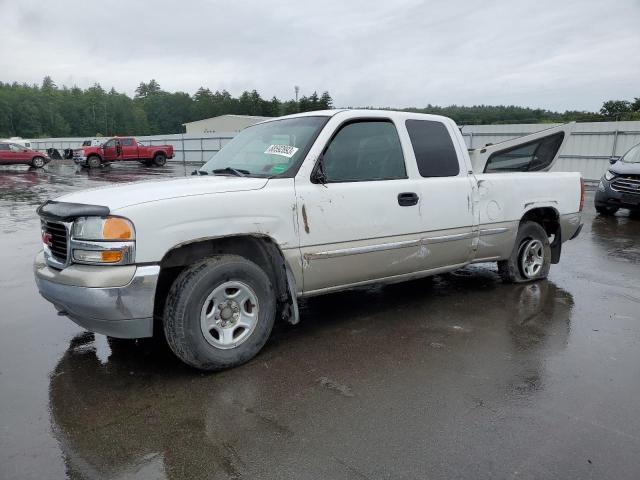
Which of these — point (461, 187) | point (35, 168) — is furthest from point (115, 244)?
point (35, 168)

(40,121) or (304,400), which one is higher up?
(40,121)

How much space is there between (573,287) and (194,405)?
4.60 meters

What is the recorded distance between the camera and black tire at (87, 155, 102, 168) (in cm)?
3018

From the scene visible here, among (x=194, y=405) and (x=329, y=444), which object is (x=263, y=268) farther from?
(x=329, y=444)

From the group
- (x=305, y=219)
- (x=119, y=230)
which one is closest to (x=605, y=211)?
(x=305, y=219)

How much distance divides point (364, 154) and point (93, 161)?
30.0 meters

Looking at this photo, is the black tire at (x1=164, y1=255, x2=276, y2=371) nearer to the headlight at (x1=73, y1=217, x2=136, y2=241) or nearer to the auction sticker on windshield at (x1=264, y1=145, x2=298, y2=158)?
the headlight at (x1=73, y1=217, x2=136, y2=241)

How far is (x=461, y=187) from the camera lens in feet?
15.8

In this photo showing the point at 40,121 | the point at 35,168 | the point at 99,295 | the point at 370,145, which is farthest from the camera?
the point at 40,121

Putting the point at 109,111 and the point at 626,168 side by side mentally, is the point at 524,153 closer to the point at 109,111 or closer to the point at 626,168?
the point at 626,168

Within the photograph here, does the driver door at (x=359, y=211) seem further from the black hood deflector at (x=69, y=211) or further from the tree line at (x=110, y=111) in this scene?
the tree line at (x=110, y=111)

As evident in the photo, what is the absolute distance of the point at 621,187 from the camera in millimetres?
10820

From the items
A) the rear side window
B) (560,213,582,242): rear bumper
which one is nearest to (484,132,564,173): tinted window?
(560,213,582,242): rear bumper

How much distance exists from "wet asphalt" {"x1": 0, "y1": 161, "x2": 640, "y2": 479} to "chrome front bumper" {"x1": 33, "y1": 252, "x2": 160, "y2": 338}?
48cm
